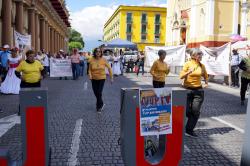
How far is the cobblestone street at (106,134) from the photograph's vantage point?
21.3ft

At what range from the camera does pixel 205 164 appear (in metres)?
6.19

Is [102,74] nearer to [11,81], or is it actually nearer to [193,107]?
[193,107]

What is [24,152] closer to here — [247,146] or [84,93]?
[247,146]

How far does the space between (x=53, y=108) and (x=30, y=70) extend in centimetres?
230

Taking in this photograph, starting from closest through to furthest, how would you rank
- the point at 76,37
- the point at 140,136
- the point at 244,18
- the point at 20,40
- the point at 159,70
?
the point at 140,136
the point at 159,70
the point at 20,40
the point at 244,18
the point at 76,37

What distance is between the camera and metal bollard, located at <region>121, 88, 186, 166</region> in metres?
5.32

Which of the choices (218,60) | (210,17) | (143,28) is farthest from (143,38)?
(218,60)

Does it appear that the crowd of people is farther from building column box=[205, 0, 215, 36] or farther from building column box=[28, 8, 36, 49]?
building column box=[205, 0, 215, 36]

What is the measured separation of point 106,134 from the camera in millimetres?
8117

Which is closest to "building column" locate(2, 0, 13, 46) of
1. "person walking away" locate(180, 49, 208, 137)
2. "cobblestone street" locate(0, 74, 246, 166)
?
"cobblestone street" locate(0, 74, 246, 166)

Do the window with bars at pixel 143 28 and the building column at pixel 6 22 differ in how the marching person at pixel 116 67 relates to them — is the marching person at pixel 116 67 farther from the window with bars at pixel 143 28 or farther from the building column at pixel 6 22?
the window with bars at pixel 143 28

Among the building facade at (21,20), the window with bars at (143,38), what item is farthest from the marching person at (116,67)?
the window with bars at (143,38)

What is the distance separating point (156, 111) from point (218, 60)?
53.5 feet

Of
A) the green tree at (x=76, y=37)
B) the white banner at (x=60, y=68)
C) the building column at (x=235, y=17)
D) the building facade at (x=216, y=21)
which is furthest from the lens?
the green tree at (x=76, y=37)
